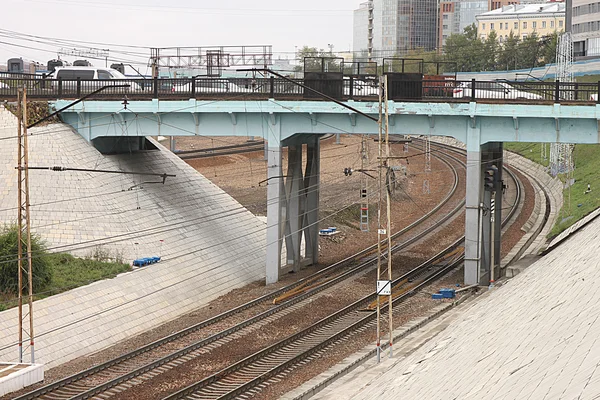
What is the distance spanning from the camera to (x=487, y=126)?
37469 mm

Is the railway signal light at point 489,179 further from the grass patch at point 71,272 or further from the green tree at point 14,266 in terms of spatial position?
the green tree at point 14,266

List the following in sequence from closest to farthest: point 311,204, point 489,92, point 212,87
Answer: point 489,92 → point 212,87 → point 311,204

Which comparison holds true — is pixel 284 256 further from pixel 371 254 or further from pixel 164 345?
pixel 164 345

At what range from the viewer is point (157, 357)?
89.8 ft

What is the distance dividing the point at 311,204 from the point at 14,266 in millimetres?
17824

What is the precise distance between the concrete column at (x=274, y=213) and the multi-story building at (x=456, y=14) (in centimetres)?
15430

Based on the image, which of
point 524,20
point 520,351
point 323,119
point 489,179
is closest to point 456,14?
point 524,20

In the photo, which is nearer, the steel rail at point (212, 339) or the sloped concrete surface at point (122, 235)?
the steel rail at point (212, 339)

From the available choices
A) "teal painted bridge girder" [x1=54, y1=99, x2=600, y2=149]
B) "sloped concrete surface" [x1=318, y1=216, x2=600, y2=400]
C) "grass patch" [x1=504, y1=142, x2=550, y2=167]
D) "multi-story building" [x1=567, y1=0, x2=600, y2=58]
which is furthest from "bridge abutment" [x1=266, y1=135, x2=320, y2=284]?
"multi-story building" [x1=567, y1=0, x2=600, y2=58]

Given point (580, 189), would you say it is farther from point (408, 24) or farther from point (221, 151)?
point (408, 24)

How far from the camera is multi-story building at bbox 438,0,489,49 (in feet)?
615

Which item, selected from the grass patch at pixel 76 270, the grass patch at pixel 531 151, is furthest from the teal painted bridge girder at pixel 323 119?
the grass patch at pixel 531 151

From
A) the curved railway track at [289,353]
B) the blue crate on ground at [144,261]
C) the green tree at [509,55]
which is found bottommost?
the curved railway track at [289,353]

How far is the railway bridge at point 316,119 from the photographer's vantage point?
36.7 m
